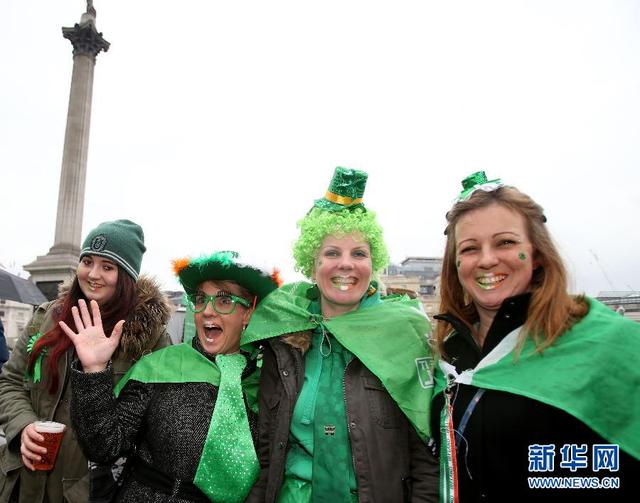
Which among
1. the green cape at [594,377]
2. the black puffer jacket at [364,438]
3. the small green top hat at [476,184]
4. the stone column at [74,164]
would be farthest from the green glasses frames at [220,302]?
the stone column at [74,164]

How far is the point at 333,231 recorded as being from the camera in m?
3.01

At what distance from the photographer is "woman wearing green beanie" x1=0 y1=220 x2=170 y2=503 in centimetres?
280

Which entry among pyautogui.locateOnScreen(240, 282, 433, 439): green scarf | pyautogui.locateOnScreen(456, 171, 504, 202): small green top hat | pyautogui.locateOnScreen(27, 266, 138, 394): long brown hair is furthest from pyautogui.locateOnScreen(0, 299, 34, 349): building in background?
pyautogui.locateOnScreen(456, 171, 504, 202): small green top hat

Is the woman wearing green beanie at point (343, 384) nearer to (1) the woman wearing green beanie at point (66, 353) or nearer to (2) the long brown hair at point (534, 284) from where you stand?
(2) the long brown hair at point (534, 284)

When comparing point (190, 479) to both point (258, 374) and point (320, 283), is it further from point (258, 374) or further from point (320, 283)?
point (320, 283)

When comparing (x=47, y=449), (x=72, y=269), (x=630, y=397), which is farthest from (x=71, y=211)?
(x=630, y=397)

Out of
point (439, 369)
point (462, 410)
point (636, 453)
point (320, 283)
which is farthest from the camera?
point (320, 283)

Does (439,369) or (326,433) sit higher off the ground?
(439,369)

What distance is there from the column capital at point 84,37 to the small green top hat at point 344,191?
17269 millimetres

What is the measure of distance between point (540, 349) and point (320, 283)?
1336 mm

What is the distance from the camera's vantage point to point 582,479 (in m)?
1.86

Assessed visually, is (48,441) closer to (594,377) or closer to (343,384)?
(343,384)

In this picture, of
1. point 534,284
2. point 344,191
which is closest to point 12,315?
point 344,191

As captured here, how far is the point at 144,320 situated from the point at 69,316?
484mm
